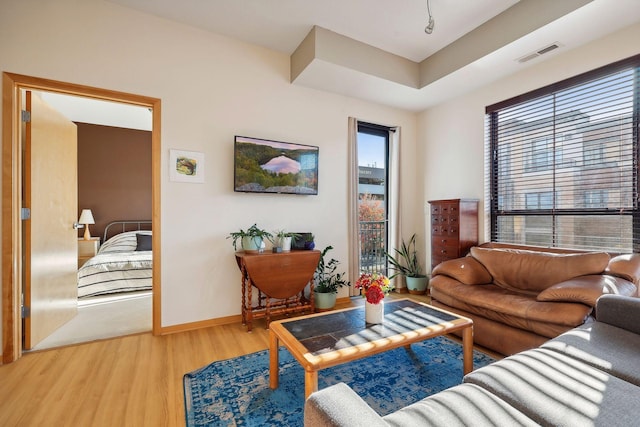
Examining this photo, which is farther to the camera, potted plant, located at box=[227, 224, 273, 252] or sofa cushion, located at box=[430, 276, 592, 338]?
potted plant, located at box=[227, 224, 273, 252]

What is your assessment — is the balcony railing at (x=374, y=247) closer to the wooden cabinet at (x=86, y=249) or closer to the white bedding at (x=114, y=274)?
the white bedding at (x=114, y=274)

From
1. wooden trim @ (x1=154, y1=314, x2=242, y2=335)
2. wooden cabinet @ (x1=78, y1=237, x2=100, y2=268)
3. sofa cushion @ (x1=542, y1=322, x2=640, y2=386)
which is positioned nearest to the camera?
sofa cushion @ (x1=542, y1=322, x2=640, y2=386)

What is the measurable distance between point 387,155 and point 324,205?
1.38 metres

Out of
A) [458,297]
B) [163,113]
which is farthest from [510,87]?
[163,113]

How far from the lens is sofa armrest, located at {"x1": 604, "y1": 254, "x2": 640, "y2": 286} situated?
200 cm

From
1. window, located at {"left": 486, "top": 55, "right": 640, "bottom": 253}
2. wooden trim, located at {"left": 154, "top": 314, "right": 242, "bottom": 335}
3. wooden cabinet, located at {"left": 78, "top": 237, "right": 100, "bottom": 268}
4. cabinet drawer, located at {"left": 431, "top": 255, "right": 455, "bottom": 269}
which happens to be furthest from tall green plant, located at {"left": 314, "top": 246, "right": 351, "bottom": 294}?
wooden cabinet, located at {"left": 78, "top": 237, "right": 100, "bottom": 268}

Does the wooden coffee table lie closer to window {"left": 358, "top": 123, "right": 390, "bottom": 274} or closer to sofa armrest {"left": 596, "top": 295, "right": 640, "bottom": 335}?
sofa armrest {"left": 596, "top": 295, "right": 640, "bottom": 335}

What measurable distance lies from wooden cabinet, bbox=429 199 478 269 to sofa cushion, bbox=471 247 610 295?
1.02 ft

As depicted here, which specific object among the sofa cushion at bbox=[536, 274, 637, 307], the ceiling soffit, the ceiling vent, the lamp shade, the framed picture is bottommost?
the sofa cushion at bbox=[536, 274, 637, 307]

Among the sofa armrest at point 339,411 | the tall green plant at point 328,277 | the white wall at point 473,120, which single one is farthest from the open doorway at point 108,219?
the white wall at point 473,120

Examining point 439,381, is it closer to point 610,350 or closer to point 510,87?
point 610,350

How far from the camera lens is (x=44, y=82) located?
2199 mm

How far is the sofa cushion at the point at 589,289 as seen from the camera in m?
1.79

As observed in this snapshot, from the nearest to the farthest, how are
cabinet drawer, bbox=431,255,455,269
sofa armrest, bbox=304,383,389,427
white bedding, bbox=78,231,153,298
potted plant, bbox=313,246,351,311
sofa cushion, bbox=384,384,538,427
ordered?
1. sofa armrest, bbox=304,383,389,427
2. sofa cushion, bbox=384,384,538,427
3. potted plant, bbox=313,246,351,311
4. cabinet drawer, bbox=431,255,455,269
5. white bedding, bbox=78,231,153,298
